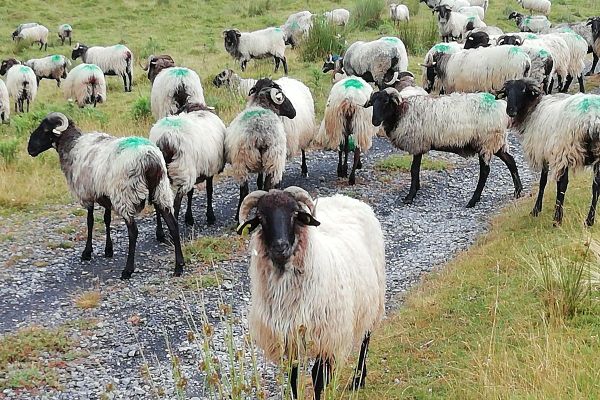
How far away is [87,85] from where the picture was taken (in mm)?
16641

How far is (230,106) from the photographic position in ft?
45.3

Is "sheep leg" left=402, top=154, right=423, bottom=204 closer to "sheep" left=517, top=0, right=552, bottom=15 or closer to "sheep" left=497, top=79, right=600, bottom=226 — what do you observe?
"sheep" left=497, top=79, right=600, bottom=226

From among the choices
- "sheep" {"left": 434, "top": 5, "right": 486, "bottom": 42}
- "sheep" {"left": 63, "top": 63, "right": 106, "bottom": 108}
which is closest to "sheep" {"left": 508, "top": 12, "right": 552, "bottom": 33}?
"sheep" {"left": 434, "top": 5, "right": 486, "bottom": 42}

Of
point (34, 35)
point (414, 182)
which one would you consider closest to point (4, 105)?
point (414, 182)

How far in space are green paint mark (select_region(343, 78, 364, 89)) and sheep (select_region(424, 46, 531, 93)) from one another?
4.11 meters

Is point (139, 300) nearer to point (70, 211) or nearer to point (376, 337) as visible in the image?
point (376, 337)

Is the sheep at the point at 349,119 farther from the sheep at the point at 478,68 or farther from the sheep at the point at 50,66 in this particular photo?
the sheep at the point at 50,66

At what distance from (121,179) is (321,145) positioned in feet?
15.1

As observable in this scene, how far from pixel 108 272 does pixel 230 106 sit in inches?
→ 271

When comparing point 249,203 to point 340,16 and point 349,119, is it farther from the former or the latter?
point 340,16

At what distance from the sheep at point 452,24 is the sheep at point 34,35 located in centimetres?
1454

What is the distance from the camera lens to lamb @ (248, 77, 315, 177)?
975 cm

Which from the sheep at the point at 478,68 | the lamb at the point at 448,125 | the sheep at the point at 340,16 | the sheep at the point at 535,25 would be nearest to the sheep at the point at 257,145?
the lamb at the point at 448,125

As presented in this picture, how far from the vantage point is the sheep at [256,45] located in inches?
781
